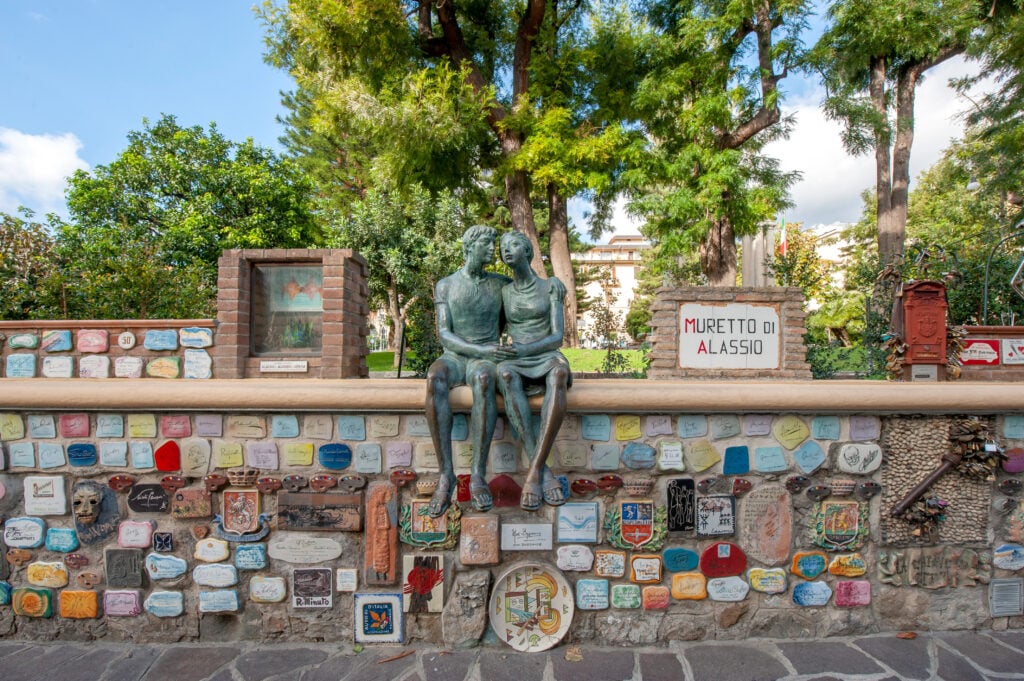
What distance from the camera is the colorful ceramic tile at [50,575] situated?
254 cm

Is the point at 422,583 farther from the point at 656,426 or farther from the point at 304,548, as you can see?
the point at 656,426

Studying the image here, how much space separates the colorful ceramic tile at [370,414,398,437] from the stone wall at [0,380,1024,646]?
0.04 feet

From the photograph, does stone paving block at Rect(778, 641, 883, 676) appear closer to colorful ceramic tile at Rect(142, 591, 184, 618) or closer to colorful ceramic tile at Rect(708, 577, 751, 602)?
colorful ceramic tile at Rect(708, 577, 751, 602)

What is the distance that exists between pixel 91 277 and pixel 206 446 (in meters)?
7.20

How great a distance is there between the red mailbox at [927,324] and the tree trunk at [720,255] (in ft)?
24.3

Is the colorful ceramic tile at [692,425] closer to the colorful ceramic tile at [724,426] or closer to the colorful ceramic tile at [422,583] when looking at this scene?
the colorful ceramic tile at [724,426]

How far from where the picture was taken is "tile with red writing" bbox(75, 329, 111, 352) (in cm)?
416

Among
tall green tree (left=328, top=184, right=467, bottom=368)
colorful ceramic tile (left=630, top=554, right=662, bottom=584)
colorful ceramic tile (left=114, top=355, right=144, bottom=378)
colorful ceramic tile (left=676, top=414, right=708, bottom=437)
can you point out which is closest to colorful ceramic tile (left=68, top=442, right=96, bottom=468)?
colorful ceramic tile (left=114, top=355, right=144, bottom=378)

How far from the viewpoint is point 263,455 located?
252 centimetres

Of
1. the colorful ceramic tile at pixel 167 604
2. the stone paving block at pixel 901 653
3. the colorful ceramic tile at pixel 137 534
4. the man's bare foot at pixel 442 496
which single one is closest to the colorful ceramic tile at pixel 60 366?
the colorful ceramic tile at pixel 137 534

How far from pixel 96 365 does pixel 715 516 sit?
4.86m

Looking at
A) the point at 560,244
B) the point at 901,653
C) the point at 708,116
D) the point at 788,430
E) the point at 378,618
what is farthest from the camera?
the point at 560,244

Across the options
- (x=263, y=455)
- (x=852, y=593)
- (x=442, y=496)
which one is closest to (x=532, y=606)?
(x=442, y=496)

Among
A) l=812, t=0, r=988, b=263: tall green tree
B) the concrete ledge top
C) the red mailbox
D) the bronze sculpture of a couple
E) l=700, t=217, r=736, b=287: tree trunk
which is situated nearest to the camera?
the bronze sculpture of a couple
